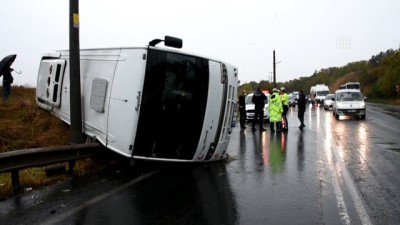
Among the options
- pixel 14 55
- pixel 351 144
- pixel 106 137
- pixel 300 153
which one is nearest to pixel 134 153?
pixel 106 137

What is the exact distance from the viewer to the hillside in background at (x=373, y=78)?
60.4m

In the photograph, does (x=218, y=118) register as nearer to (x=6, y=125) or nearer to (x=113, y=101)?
(x=113, y=101)

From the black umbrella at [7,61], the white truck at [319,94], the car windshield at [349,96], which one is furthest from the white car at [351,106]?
the white truck at [319,94]

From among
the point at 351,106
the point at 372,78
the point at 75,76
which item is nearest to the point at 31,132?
the point at 75,76

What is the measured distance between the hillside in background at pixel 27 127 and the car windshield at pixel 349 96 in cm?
1774

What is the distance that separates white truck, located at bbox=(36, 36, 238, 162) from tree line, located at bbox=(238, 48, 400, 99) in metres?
16.9

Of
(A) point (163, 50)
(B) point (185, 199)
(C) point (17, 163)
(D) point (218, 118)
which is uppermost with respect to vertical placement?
(A) point (163, 50)

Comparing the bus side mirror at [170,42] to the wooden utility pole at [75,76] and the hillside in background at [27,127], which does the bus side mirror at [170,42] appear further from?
the hillside in background at [27,127]

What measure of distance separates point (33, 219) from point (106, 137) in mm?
3131

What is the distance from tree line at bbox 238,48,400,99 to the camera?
60719mm

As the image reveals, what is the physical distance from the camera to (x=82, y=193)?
660 centimetres

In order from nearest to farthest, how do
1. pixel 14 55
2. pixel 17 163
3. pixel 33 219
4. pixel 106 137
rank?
pixel 33 219, pixel 17 163, pixel 106 137, pixel 14 55

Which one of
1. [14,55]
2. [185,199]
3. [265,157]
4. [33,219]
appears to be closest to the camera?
[33,219]

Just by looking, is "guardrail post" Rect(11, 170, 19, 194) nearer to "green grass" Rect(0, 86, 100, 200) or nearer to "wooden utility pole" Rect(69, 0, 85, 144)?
"green grass" Rect(0, 86, 100, 200)
